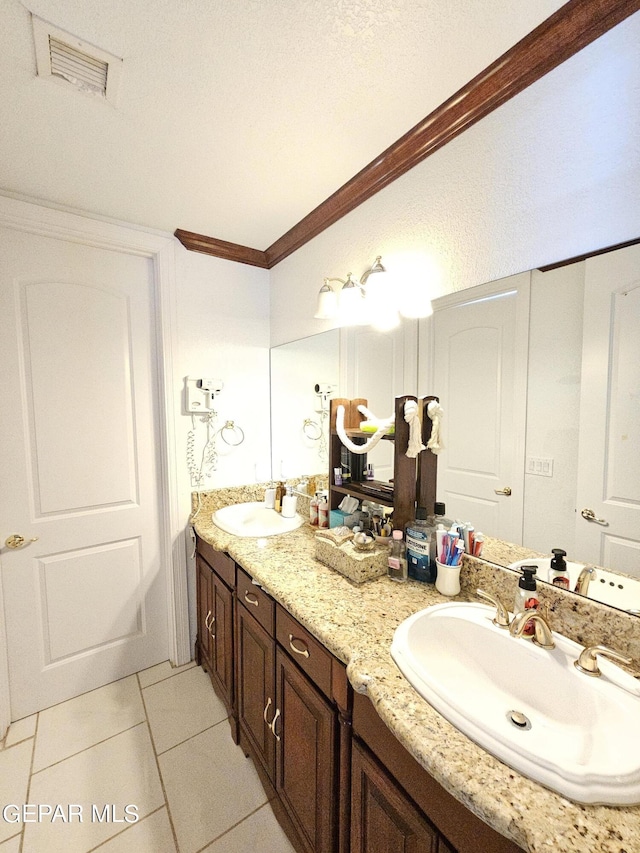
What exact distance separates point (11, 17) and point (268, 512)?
1.89 m

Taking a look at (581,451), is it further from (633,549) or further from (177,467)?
(177,467)

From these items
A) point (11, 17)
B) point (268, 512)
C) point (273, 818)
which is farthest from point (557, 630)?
point (11, 17)

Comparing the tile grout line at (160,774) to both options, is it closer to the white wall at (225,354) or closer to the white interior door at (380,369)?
the white wall at (225,354)

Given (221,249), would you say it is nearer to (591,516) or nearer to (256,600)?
(256,600)

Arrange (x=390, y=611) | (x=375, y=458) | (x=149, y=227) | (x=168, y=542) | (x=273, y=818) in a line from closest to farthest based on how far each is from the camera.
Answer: (x=390, y=611) → (x=273, y=818) → (x=375, y=458) → (x=149, y=227) → (x=168, y=542)

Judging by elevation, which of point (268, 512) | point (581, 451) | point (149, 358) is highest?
point (149, 358)

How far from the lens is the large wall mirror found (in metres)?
0.83

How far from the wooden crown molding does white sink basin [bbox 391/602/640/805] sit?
1403 millimetres

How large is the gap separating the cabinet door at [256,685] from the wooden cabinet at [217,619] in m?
0.09

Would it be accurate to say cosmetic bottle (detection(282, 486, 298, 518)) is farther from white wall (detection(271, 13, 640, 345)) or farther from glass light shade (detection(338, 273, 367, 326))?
white wall (detection(271, 13, 640, 345))

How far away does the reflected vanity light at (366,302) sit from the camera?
1.33 metres

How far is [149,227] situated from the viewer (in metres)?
1.80

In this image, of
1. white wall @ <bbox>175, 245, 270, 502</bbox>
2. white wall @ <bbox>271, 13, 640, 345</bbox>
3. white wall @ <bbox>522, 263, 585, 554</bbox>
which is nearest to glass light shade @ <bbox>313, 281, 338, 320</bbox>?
white wall @ <bbox>271, 13, 640, 345</bbox>

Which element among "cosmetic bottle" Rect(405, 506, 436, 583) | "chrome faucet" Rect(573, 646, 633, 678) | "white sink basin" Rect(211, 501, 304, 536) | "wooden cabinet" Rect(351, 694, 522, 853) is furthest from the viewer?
"white sink basin" Rect(211, 501, 304, 536)
